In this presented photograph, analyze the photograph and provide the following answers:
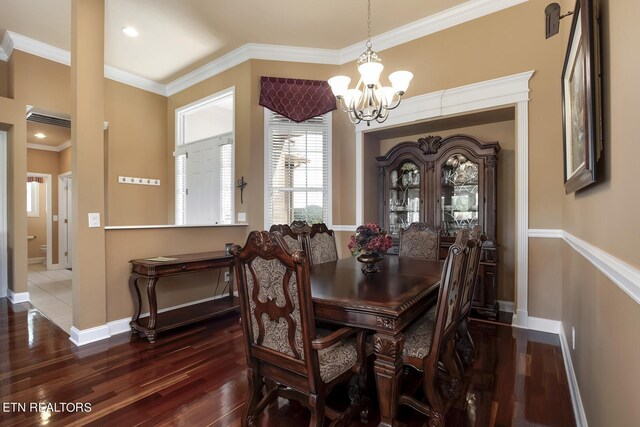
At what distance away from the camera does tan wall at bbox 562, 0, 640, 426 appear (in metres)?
0.92

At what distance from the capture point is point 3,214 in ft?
14.4

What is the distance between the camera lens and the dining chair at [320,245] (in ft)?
9.59

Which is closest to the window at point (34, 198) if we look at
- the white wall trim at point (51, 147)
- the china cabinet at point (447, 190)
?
the white wall trim at point (51, 147)

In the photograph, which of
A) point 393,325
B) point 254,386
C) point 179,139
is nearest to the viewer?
point 393,325

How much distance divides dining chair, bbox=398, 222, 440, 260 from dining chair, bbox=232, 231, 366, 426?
170 centimetres

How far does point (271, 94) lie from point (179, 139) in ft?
7.12

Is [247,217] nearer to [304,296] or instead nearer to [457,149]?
[457,149]

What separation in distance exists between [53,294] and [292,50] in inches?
196

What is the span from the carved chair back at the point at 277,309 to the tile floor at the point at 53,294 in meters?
2.69

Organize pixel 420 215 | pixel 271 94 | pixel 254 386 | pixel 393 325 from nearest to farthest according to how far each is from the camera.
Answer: pixel 393 325 → pixel 254 386 → pixel 420 215 → pixel 271 94

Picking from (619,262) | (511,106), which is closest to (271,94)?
(511,106)

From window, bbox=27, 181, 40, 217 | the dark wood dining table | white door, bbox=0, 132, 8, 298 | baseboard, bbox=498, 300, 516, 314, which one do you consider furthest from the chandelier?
window, bbox=27, 181, 40, 217

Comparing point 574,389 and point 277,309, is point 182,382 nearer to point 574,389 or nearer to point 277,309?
point 277,309

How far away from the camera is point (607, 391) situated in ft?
3.96
